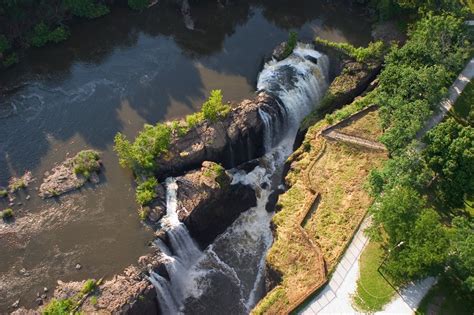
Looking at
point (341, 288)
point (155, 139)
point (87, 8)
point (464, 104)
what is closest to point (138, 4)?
point (87, 8)

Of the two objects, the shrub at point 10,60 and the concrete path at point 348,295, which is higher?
the shrub at point 10,60

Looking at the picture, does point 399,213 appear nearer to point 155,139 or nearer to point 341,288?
point 341,288

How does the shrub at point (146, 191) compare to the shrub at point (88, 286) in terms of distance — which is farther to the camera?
the shrub at point (146, 191)

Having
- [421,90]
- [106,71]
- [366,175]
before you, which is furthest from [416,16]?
[106,71]

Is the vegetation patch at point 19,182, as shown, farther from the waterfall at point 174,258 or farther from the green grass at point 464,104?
the green grass at point 464,104

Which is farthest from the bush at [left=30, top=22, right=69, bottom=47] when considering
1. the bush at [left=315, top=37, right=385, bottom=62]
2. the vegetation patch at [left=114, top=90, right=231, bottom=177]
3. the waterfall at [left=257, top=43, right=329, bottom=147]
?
the bush at [left=315, top=37, right=385, bottom=62]

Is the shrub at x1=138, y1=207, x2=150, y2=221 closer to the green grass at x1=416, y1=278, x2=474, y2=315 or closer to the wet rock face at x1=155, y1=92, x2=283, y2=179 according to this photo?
the wet rock face at x1=155, y1=92, x2=283, y2=179

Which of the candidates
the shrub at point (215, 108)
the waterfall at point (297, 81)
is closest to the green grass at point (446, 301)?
the waterfall at point (297, 81)
